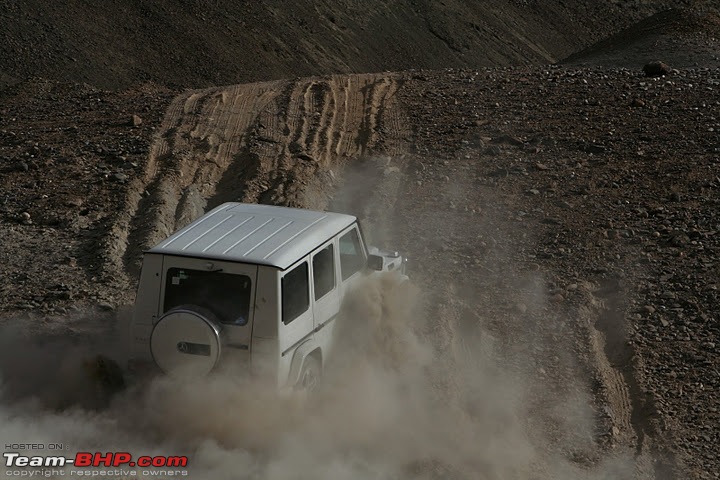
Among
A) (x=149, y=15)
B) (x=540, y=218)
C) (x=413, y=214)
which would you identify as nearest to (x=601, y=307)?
(x=540, y=218)

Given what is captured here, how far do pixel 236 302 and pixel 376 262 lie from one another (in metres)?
1.87

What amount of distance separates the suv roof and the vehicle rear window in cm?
17

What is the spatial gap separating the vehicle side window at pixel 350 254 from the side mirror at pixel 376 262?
101 millimetres

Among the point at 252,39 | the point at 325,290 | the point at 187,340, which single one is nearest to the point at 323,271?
the point at 325,290

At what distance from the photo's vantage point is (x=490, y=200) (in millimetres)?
14633

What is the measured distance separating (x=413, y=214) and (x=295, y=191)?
189 centimetres

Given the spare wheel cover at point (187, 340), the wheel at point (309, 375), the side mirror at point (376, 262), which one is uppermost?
the side mirror at point (376, 262)

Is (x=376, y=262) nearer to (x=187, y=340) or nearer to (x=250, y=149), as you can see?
(x=187, y=340)

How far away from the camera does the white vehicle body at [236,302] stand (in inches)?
320

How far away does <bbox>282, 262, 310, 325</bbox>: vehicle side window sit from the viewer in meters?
8.23

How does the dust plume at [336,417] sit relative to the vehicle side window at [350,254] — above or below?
below

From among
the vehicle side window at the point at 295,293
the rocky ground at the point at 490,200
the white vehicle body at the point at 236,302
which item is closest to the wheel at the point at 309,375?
the white vehicle body at the point at 236,302

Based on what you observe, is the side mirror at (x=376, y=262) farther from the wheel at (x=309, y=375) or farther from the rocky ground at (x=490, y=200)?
the rocky ground at (x=490, y=200)

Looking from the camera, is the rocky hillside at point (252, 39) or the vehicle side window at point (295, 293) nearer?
the vehicle side window at point (295, 293)
